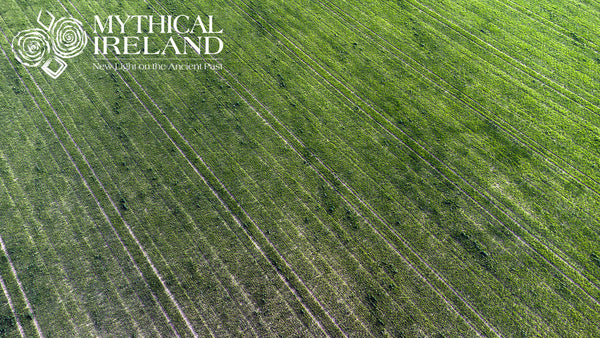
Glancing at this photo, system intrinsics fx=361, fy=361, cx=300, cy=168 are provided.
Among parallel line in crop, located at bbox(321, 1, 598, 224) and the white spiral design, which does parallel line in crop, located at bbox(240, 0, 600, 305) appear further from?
the white spiral design

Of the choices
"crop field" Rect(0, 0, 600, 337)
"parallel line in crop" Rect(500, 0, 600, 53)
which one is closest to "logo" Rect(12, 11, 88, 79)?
"crop field" Rect(0, 0, 600, 337)

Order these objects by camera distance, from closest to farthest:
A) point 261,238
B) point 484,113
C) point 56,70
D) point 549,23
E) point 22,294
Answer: point 22,294
point 261,238
point 484,113
point 56,70
point 549,23

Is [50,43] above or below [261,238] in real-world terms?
above

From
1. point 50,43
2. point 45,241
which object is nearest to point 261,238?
point 45,241

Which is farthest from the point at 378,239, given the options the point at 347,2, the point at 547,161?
the point at 347,2

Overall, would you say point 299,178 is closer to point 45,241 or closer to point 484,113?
point 45,241

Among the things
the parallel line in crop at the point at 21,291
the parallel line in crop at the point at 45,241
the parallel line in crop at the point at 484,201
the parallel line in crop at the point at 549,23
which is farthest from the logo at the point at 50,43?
the parallel line in crop at the point at 549,23

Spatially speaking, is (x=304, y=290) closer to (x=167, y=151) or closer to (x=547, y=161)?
(x=167, y=151)
